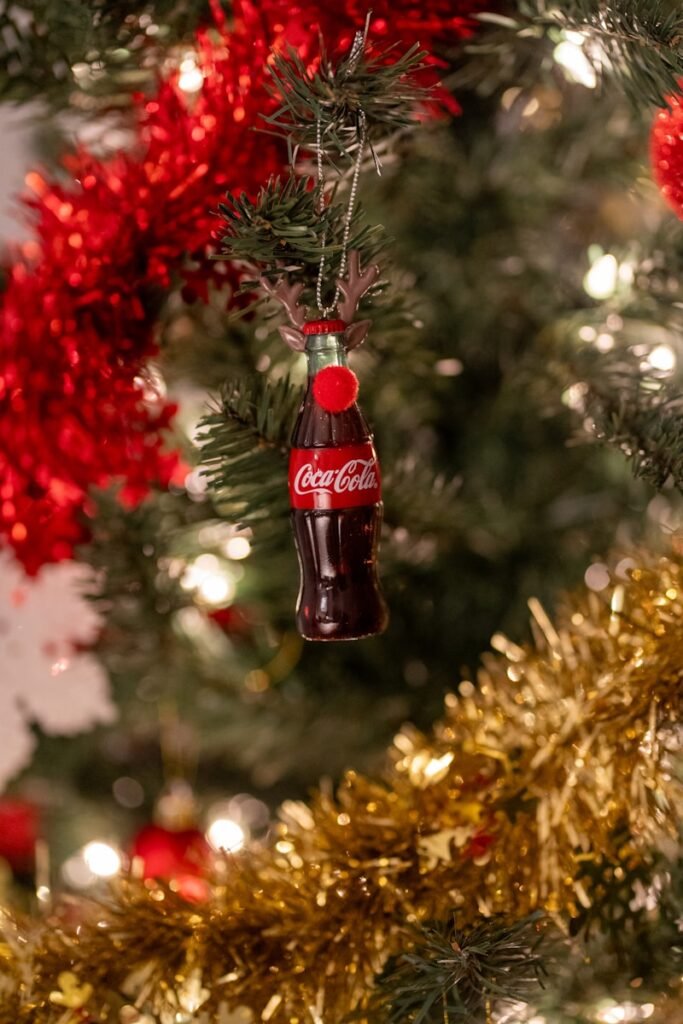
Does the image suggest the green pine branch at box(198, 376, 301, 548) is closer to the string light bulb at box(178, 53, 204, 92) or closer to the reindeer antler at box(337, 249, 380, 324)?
the reindeer antler at box(337, 249, 380, 324)

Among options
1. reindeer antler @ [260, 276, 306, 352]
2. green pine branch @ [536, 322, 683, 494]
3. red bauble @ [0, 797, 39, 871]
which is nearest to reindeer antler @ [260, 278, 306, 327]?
reindeer antler @ [260, 276, 306, 352]

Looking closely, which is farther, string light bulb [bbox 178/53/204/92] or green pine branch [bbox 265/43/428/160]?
string light bulb [bbox 178/53/204/92]

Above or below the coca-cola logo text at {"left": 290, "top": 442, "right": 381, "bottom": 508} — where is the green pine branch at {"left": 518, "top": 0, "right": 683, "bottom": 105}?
above

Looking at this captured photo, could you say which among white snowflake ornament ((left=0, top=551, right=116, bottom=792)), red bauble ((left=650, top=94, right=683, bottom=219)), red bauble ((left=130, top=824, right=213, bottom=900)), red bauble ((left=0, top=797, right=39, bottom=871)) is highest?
red bauble ((left=650, top=94, right=683, bottom=219))

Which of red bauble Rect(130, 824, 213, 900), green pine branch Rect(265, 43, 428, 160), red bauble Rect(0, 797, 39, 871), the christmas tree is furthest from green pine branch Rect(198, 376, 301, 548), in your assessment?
red bauble Rect(0, 797, 39, 871)

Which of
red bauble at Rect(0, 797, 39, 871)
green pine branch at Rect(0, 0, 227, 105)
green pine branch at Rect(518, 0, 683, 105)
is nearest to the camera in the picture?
green pine branch at Rect(518, 0, 683, 105)

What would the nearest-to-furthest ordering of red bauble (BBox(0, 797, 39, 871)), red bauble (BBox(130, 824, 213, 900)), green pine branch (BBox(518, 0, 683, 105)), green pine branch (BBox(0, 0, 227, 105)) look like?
green pine branch (BBox(518, 0, 683, 105))
green pine branch (BBox(0, 0, 227, 105))
red bauble (BBox(130, 824, 213, 900))
red bauble (BBox(0, 797, 39, 871))

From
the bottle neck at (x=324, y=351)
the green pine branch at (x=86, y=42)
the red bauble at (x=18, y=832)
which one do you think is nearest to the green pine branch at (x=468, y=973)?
the bottle neck at (x=324, y=351)

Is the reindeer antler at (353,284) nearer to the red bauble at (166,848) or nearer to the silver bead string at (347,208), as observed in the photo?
the silver bead string at (347,208)
